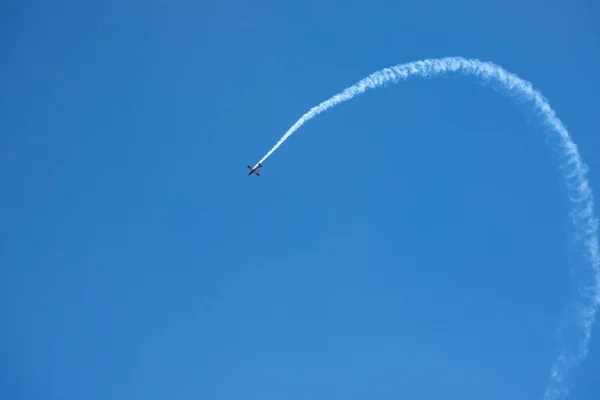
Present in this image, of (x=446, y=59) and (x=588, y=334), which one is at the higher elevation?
(x=446, y=59)

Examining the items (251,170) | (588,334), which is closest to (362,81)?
(251,170)

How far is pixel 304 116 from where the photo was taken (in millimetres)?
Result: 42625

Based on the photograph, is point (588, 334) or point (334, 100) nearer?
point (588, 334)

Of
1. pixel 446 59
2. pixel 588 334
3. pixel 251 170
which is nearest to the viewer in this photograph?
pixel 588 334

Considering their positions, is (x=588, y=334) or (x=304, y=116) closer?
(x=588, y=334)

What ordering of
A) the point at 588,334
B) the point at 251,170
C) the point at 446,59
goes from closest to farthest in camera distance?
the point at 588,334 < the point at 446,59 < the point at 251,170

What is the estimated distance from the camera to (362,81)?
42.2m

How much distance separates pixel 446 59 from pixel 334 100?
823 centimetres

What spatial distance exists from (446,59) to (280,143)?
12.9 m

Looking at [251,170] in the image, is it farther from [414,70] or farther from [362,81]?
[414,70]

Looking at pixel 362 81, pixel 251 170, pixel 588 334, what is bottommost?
pixel 588 334

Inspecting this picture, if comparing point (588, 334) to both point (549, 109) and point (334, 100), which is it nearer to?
point (549, 109)

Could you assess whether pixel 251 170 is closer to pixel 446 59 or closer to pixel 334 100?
pixel 334 100

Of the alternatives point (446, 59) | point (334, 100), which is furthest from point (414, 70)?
point (334, 100)
